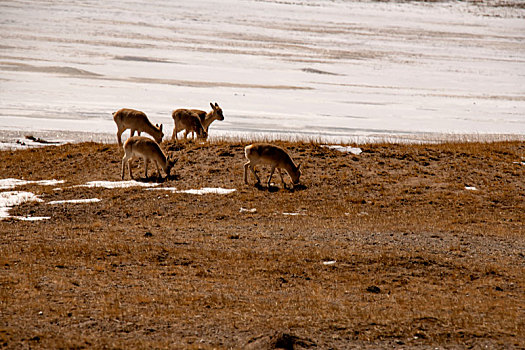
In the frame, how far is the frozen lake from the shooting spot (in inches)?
1422

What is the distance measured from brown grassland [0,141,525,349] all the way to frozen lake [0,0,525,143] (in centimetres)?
792

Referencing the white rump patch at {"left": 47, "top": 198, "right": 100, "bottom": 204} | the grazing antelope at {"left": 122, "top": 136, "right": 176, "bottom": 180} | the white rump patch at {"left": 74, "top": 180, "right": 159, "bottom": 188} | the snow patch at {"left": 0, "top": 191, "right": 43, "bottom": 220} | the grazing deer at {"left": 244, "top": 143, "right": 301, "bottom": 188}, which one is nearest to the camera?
the snow patch at {"left": 0, "top": 191, "right": 43, "bottom": 220}

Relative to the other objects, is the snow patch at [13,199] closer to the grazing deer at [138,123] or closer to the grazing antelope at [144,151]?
the grazing antelope at [144,151]

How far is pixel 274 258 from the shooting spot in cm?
1269

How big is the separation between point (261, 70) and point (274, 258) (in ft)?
145

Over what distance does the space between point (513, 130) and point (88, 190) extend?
24775 millimetres

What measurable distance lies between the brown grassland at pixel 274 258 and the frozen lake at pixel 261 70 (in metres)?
7.92

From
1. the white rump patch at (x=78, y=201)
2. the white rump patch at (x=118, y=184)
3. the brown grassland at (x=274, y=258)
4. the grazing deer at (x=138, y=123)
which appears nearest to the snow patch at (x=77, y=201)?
the white rump patch at (x=78, y=201)

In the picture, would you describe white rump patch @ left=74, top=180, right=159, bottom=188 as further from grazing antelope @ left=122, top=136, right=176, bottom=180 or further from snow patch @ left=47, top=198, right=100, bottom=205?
snow patch @ left=47, top=198, right=100, bottom=205

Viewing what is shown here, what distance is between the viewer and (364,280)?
38.0 ft

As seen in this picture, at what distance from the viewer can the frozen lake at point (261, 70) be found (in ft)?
119

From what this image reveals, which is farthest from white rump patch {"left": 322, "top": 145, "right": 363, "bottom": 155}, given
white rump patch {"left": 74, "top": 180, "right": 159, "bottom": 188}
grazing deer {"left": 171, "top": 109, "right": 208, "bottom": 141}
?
white rump patch {"left": 74, "top": 180, "right": 159, "bottom": 188}

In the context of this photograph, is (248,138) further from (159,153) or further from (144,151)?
(144,151)

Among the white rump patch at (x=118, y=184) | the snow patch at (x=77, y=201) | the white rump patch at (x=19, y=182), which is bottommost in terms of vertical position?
the snow patch at (x=77, y=201)
